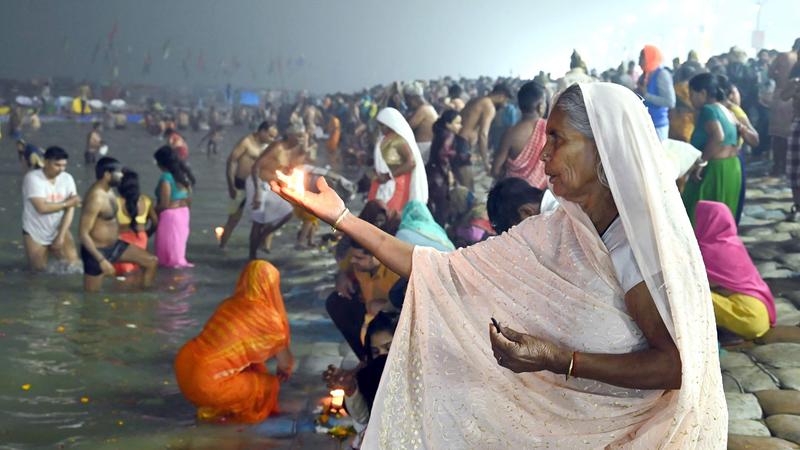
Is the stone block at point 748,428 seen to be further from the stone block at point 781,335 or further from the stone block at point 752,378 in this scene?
the stone block at point 781,335

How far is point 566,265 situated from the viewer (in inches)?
107

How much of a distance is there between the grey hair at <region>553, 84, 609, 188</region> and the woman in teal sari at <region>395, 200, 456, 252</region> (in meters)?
3.60

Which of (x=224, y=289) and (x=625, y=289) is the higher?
(x=625, y=289)

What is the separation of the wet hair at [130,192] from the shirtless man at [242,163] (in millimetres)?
2407

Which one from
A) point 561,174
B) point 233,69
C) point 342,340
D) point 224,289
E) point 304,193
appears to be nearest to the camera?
point 561,174

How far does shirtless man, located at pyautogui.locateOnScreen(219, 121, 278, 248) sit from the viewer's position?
1259 centimetres

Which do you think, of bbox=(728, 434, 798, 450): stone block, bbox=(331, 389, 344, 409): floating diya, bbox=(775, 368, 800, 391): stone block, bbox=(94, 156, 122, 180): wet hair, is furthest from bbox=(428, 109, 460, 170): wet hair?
bbox=(728, 434, 798, 450): stone block

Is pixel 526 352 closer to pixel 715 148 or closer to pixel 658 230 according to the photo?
pixel 658 230

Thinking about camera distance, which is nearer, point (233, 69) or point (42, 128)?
point (42, 128)

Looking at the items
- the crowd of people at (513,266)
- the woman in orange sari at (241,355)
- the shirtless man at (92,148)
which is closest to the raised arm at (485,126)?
the crowd of people at (513,266)

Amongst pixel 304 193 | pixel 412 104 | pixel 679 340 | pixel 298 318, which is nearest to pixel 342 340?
pixel 298 318

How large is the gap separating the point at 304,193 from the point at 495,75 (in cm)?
2856

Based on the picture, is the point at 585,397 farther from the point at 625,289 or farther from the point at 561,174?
the point at 561,174

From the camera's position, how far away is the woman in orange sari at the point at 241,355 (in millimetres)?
5926
